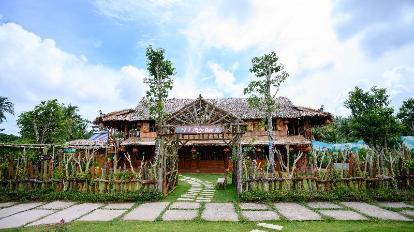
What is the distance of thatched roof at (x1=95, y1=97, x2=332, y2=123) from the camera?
21109 millimetres

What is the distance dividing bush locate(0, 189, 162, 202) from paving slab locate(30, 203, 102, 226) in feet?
1.43

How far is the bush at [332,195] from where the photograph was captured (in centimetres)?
973

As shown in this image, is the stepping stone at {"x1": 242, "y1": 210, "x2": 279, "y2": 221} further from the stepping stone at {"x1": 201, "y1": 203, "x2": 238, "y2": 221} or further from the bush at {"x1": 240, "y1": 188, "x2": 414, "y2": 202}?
the bush at {"x1": 240, "y1": 188, "x2": 414, "y2": 202}

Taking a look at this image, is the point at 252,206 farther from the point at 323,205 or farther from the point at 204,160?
the point at 204,160

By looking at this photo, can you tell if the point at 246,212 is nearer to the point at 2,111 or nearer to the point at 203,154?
the point at 203,154

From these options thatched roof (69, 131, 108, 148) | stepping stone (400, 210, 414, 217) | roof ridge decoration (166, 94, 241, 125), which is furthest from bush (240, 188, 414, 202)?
thatched roof (69, 131, 108, 148)

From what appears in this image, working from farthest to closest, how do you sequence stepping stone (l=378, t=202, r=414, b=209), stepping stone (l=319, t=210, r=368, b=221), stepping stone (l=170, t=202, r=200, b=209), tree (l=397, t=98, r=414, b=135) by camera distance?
tree (l=397, t=98, r=414, b=135) < stepping stone (l=170, t=202, r=200, b=209) < stepping stone (l=378, t=202, r=414, b=209) < stepping stone (l=319, t=210, r=368, b=221)

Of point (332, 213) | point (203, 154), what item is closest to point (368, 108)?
point (203, 154)

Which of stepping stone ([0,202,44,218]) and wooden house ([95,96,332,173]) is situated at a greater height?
wooden house ([95,96,332,173])

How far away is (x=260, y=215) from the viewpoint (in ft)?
26.5

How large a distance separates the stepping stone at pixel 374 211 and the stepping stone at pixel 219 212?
366 centimetres

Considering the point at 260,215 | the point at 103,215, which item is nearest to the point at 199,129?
the point at 260,215

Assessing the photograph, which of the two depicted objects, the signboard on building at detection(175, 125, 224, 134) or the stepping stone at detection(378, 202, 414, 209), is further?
the signboard on building at detection(175, 125, 224, 134)

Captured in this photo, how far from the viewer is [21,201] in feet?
34.2
